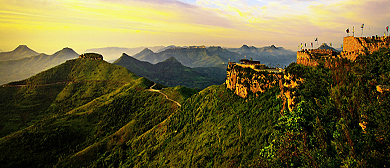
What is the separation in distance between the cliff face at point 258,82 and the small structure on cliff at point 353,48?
818 cm

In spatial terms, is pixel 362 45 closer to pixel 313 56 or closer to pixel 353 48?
pixel 353 48

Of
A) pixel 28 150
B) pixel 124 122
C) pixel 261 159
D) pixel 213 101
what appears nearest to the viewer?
pixel 261 159

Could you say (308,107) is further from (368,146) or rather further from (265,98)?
(265,98)

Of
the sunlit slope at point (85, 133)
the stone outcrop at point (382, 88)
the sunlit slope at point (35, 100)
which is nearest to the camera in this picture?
the stone outcrop at point (382, 88)

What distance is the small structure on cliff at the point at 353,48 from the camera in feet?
130

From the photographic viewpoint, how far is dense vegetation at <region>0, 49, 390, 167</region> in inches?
1066

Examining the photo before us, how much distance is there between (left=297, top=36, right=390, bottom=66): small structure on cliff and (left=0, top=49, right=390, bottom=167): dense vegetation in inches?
160

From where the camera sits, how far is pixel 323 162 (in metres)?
26.7

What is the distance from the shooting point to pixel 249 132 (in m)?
48.3

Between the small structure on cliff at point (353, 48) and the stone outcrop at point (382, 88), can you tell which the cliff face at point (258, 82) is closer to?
the small structure on cliff at point (353, 48)

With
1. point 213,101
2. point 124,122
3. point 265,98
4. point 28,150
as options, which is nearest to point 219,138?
point 265,98

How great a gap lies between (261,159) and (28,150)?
378ft

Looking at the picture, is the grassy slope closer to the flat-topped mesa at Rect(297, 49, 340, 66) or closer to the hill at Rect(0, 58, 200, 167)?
the flat-topped mesa at Rect(297, 49, 340, 66)

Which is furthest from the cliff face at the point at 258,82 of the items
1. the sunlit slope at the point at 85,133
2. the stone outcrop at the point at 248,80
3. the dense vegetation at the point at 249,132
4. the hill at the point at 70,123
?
the hill at the point at 70,123
